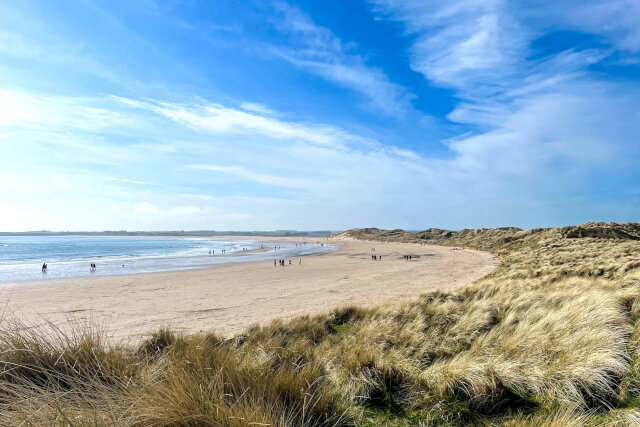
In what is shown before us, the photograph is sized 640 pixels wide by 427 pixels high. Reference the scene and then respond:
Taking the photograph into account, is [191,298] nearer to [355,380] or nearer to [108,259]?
[355,380]

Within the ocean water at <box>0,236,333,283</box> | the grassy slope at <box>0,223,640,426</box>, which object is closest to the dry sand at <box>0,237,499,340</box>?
the ocean water at <box>0,236,333,283</box>

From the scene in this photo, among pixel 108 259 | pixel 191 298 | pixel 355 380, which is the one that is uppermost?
pixel 355 380

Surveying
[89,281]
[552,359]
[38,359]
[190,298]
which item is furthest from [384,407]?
[89,281]

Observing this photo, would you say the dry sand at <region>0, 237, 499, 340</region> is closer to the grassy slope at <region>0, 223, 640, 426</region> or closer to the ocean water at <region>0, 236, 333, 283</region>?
the ocean water at <region>0, 236, 333, 283</region>

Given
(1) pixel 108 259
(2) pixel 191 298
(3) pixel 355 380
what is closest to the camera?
(3) pixel 355 380

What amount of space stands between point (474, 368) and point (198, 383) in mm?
3289

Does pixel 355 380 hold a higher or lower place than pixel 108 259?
higher

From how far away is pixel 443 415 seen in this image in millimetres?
3539

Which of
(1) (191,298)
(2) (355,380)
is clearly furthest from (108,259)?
(2) (355,380)

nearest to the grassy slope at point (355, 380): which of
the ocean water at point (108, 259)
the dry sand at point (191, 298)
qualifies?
the dry sand at point (191, 298)

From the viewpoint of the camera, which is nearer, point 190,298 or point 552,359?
point 552,359

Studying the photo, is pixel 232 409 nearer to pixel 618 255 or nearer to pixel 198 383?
pixel 198 383

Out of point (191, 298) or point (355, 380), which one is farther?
point (191, 298)

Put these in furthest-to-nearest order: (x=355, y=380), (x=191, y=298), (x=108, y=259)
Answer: (x=108, y=259), (x=191, y=298), (x=355, y=380)
